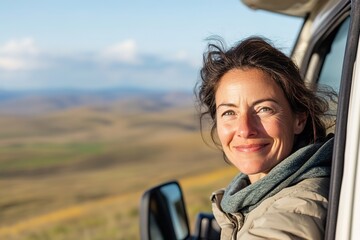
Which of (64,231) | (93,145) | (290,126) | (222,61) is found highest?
(222,61)

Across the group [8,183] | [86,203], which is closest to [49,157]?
[8,183]

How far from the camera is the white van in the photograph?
5.21 ft

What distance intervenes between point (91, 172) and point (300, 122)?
58692mm

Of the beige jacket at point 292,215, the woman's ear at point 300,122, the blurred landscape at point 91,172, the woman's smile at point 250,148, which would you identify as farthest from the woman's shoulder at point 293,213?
the blurred landscape at point 91,172

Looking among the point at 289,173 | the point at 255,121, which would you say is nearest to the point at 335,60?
the point at 255,121

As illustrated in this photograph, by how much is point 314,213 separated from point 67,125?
397 ft

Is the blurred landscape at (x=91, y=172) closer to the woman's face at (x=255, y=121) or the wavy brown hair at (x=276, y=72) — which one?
the wavy brown hair at (x=276, y=72)

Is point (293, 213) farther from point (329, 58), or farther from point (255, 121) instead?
point (329, 58)

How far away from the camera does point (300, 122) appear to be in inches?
91.0

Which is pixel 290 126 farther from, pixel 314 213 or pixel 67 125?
pixel 67 125

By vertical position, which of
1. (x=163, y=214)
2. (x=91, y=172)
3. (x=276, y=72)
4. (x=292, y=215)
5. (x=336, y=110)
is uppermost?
(x=276, y=72)

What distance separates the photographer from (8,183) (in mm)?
52312

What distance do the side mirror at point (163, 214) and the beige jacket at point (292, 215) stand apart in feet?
2.82

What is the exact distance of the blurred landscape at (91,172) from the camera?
24.3 metres
